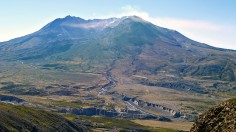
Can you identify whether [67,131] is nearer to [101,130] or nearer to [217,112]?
[101,130]

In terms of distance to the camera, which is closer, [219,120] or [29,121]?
[219,120]

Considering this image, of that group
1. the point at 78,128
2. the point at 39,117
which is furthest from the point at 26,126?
the point at 78,128

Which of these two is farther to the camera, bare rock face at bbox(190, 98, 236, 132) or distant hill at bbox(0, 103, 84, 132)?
distant hill at bbox(0, 103, 84, 132)

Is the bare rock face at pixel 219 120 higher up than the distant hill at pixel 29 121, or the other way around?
the bare rock face at pixel 219 120

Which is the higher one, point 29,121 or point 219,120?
point 219,120

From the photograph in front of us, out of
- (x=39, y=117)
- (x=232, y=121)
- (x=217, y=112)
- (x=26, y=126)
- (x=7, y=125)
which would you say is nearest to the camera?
(x=232, y=121)
